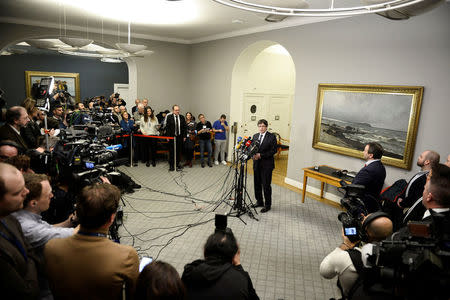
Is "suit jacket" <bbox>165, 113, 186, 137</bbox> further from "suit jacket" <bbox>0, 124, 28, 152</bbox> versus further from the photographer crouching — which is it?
the photographer crouching

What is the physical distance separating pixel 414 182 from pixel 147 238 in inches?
134

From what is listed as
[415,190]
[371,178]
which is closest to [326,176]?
[371,178]

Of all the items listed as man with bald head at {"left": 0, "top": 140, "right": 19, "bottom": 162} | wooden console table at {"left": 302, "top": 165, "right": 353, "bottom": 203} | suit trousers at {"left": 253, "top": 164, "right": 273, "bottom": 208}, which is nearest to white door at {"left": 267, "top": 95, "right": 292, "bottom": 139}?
wooden console table at {"left": 302, "top": 165, "right": 353, "bottom": 203}

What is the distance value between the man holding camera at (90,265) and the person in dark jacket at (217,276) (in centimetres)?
31

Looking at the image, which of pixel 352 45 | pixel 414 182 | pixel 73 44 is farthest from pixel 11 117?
pixel 352 45

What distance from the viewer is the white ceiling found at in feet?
18.1

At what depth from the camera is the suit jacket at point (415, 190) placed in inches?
123

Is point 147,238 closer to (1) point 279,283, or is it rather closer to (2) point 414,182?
(1) point 279,283

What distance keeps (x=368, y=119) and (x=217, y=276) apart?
459 centimetres

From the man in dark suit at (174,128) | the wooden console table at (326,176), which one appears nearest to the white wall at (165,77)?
the man in dark suit at (174,128)

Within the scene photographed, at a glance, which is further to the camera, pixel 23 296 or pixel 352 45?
pixel 352 45

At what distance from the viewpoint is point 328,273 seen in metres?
2.08

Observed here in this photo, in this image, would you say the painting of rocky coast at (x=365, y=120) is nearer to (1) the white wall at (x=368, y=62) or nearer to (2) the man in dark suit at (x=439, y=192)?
(1) the white wall at (x=368, y=62)

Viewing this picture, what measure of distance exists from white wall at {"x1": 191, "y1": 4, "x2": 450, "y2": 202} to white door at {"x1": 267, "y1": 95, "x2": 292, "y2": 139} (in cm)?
250
